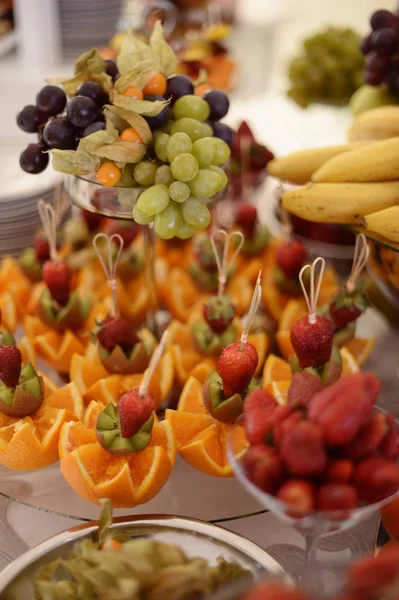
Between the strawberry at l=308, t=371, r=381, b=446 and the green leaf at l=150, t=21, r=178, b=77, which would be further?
the green leaf at l=150, t=21, r=178, b=77

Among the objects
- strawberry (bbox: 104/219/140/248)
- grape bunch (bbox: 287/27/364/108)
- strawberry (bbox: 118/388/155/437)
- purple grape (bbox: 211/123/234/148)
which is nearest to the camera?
strawberry (bbox: 118/388/155/437)

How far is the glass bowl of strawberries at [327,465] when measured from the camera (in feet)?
1.90

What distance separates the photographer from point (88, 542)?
0.70 m

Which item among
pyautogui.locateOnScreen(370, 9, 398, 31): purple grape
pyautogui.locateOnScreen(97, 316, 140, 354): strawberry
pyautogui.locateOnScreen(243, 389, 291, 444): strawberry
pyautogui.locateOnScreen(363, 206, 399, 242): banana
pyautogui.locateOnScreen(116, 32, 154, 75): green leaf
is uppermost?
pyautogui.locateOnScreen(370, 9, 398, 31): purple grape

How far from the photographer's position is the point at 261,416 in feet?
2.19

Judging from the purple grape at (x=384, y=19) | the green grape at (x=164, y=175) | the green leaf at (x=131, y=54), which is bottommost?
the green grape at (x=164, y=175)

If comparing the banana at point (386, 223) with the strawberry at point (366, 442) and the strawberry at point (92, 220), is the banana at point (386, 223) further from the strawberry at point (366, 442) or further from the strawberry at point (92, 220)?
the strawberry at point (92, 220)

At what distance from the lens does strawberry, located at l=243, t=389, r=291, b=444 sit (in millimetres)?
648

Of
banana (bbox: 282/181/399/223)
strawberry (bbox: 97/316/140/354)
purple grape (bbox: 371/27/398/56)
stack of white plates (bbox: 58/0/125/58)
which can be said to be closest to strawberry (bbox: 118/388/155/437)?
strawberry (bbox: 97/316/140/354)

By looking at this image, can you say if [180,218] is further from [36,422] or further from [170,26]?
[170,26]

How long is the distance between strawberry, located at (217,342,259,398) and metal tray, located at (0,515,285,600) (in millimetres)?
203

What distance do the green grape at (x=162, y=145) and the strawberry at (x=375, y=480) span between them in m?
0.53

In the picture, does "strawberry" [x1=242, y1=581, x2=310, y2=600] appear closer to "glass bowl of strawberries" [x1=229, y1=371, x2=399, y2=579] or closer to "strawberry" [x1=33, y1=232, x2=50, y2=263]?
"glass bowl of strawberries" [x1=229, y1=371, x2=399, y2=579]

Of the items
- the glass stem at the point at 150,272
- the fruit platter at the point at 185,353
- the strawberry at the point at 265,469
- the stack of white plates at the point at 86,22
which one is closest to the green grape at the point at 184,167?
the fruit platter at the point at 185,353
